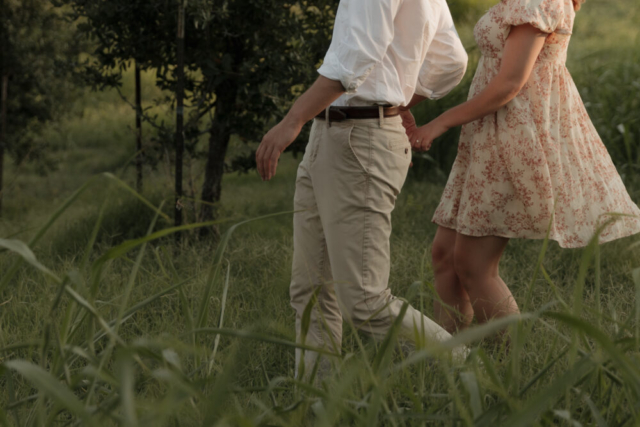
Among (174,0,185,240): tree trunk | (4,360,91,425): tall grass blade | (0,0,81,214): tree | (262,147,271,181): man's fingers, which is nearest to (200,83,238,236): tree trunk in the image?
Answer: (174,0,185,240): tree trunk

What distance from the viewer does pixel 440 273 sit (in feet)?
8.66

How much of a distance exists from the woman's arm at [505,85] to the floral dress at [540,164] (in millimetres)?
97

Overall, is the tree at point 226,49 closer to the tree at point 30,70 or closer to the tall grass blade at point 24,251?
the tree at point 30,70

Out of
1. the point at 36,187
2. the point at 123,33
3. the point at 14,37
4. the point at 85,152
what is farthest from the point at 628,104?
the point at 85,152

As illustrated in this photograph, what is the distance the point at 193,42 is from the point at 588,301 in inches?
105

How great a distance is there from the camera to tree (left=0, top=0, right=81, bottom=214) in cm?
638

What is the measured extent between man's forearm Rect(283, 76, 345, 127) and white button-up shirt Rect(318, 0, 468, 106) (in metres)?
0.02

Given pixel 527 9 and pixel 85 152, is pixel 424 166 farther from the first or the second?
pixel 85 152

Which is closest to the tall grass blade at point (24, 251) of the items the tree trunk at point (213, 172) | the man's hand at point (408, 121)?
the man's hand at point (408, 121)

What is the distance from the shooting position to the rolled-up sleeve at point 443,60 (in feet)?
7.48

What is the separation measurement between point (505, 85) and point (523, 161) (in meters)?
0.27

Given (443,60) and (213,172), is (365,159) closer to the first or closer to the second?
(443,60)

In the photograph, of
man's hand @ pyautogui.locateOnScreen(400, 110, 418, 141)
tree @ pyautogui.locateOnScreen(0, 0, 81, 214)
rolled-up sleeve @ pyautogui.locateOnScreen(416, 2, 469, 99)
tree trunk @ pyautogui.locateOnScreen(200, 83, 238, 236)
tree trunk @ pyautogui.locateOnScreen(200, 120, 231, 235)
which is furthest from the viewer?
tree @ pyautogui.locateOnScreen(0, 0, 81, 214)

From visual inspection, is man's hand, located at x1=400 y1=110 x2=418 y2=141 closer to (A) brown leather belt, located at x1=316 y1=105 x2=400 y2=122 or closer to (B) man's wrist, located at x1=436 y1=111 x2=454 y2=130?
(B) man's wrist, located at x1=436 y1=111 x2=454 y2=130
